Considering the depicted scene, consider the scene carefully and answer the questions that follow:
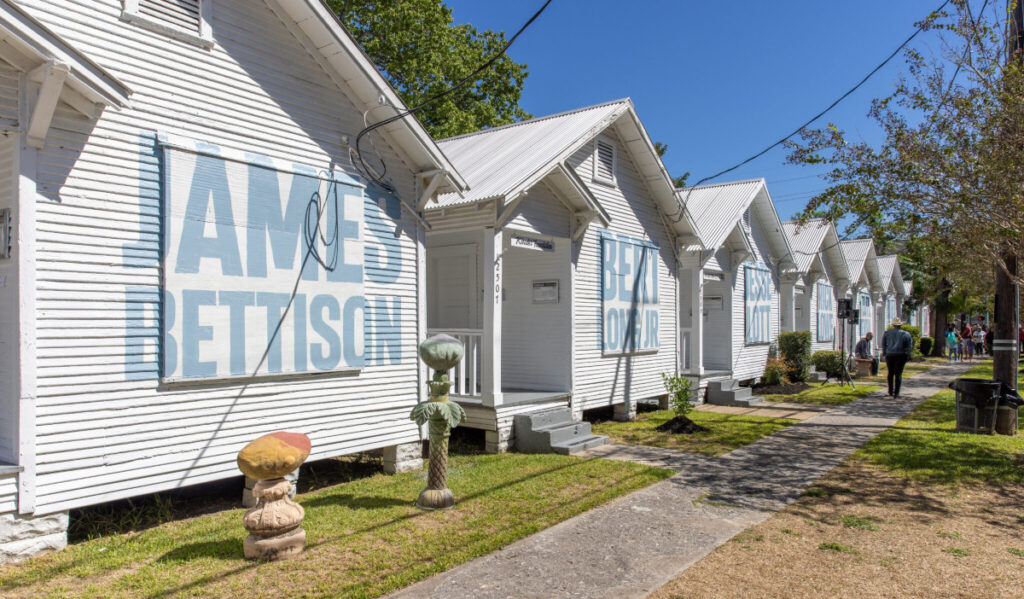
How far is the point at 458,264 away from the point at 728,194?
385 inches

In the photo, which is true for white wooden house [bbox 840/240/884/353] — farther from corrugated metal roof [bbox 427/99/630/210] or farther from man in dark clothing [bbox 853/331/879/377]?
corrugated metal roof [bbox 427/99/630/210]

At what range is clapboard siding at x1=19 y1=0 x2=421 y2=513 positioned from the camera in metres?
5.74

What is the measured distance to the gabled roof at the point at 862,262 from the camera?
98.0 ft

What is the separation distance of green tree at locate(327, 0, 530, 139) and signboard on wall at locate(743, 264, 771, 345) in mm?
11709

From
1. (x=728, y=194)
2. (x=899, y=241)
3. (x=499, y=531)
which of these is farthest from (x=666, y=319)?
(x=499, y=531)

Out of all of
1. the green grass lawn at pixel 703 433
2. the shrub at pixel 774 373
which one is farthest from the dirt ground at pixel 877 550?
the shrub at pixel 774 373

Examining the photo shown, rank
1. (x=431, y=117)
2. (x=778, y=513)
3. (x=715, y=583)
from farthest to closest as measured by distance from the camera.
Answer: (x=431, y=117)
(x=778, y=513)
(x=715, y=583)

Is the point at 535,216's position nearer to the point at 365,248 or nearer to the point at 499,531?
the point at 365,248

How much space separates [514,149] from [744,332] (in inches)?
379

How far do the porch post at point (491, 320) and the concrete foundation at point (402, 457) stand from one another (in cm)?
151

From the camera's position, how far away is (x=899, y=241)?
477 inches

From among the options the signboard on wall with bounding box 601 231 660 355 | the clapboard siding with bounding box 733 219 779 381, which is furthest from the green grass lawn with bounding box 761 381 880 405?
the signboard on wall with bounding box 601 231 660 355

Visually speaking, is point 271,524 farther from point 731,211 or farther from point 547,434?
point 731,211

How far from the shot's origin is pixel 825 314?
25781 millimetres
